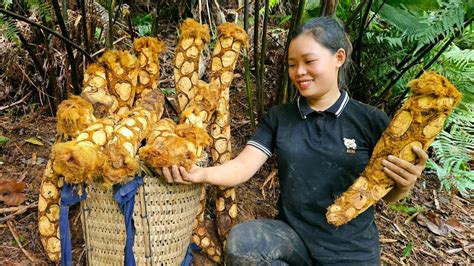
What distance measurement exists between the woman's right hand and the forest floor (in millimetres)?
514

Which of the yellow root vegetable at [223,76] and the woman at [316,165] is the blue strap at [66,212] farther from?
the yellow root vegetable at [223,76]

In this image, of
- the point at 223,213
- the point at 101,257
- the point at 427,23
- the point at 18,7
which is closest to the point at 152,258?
the point at 101,257

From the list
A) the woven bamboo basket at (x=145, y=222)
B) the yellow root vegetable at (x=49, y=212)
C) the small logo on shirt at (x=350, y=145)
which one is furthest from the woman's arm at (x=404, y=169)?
the yellow root vegetable at (x=49, y=212)

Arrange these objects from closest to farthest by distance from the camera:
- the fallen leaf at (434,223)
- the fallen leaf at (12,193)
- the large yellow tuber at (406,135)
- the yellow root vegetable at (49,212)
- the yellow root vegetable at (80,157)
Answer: the yellow root vegetable at (80,157) → the large yellow tuber at (406,135) → the yellow root vegetable at (49,212) → the fallen leaf at (12,193) → the fallen leaf at (434,223)

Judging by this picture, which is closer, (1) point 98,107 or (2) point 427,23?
(1) point 98,107

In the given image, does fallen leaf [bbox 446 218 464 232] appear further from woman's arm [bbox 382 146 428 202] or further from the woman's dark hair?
the woman's dark hair

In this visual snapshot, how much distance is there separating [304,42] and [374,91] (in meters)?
0.91

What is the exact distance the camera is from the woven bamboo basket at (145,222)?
1243mm

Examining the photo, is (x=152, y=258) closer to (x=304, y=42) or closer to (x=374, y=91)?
(x=304, y=42)

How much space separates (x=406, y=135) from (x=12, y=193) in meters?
1.34

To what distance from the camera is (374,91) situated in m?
2.13

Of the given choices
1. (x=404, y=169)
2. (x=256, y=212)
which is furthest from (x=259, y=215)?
(x=404, y=169)

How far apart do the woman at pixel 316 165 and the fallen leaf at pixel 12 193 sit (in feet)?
2.63

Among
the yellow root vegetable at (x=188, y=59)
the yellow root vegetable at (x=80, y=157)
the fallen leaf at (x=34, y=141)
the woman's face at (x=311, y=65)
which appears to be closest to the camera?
the yellow root vegetable at (x=80, y=157)
